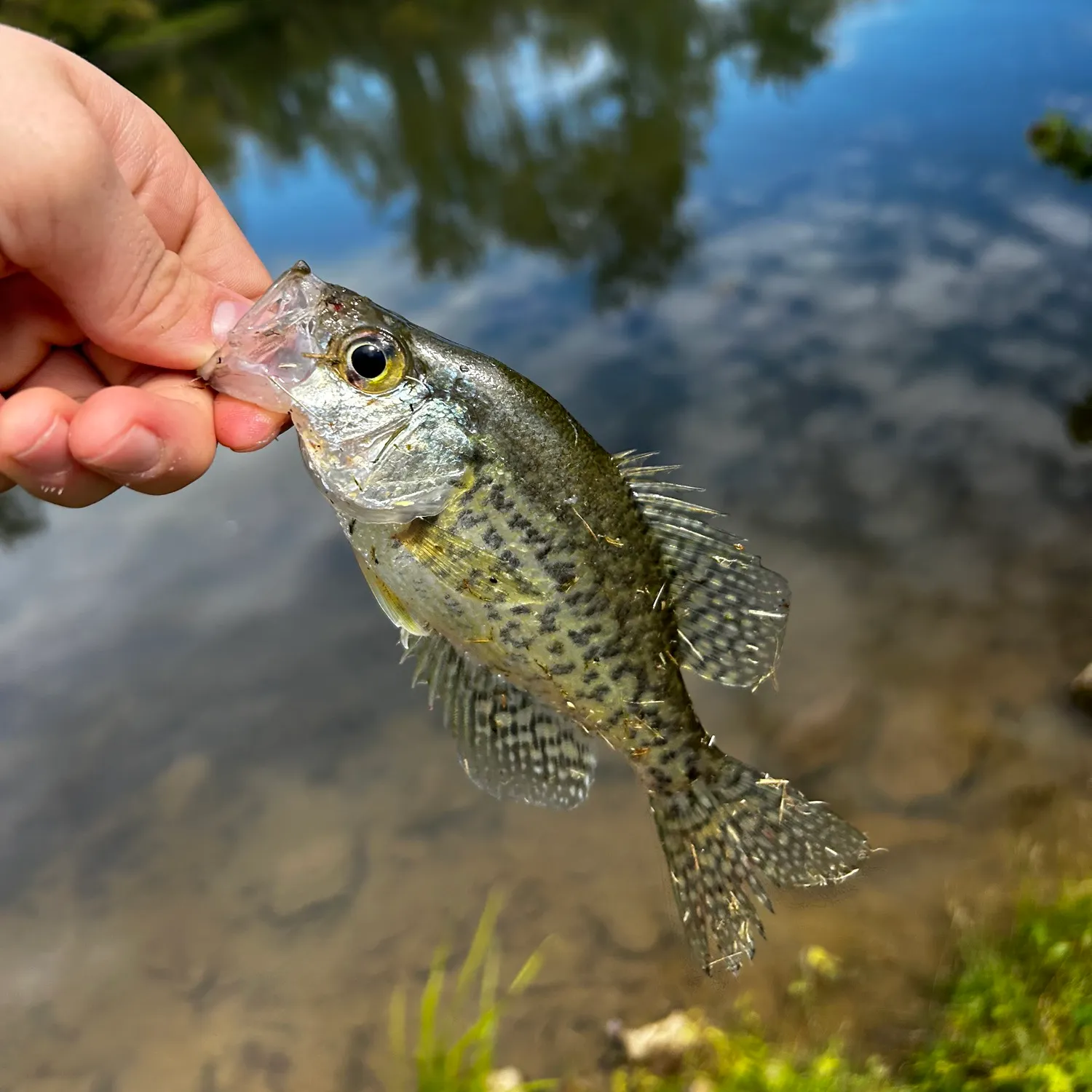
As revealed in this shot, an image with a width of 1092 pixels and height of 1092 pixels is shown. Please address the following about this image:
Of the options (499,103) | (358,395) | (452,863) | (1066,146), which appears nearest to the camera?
(358,395)

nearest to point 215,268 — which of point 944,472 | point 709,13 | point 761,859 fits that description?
point 761,859

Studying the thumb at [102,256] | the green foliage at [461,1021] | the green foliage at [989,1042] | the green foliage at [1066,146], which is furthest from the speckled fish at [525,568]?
the green foliage at [1066,146]

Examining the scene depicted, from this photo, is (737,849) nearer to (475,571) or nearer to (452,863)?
(475,571)

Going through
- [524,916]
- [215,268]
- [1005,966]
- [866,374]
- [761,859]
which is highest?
[215,268]

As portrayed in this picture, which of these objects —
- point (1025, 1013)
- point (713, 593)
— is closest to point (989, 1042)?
point (1025, 1013)

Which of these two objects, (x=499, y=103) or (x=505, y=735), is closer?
(x=505, y=735)

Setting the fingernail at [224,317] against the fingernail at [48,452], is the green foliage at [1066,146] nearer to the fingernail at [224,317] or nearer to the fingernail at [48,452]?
the fingernail at [224,317]

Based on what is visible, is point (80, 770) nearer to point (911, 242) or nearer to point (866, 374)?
point (866, 374)
